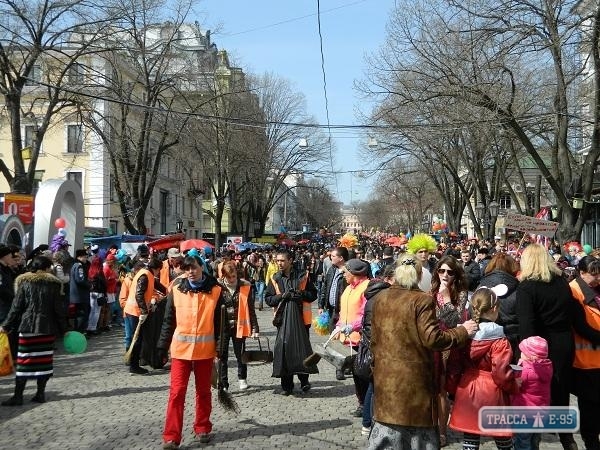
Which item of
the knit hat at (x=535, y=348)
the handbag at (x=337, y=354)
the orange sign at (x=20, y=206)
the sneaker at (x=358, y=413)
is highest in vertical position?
the orange sign at (x=20, y=206)

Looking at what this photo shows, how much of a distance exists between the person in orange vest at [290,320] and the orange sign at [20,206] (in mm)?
10135

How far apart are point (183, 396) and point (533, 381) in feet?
9.46

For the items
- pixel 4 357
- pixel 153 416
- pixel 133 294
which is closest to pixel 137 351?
pixel 133 294

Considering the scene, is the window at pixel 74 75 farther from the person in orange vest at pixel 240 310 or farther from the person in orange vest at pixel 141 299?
the person in orange vest at pixel 240 310

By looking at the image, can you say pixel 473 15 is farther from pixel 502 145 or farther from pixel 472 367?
pixel 472 367

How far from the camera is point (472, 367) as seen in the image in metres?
4.70

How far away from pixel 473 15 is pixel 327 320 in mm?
11820

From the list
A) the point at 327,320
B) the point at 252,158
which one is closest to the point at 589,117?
the point at 327,320

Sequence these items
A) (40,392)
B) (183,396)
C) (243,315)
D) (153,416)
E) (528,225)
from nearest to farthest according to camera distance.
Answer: (183,396) → (153,416) → (40,392) → (243,315) → (528,225)

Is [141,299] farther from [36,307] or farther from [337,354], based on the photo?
[337,354]

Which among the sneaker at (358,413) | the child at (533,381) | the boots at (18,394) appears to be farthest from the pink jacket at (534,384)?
the boots at (18,394)

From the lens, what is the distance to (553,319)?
18.0 feet

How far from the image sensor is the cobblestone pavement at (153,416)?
6.43 meters

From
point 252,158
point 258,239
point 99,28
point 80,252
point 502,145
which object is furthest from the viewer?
point 258,239
